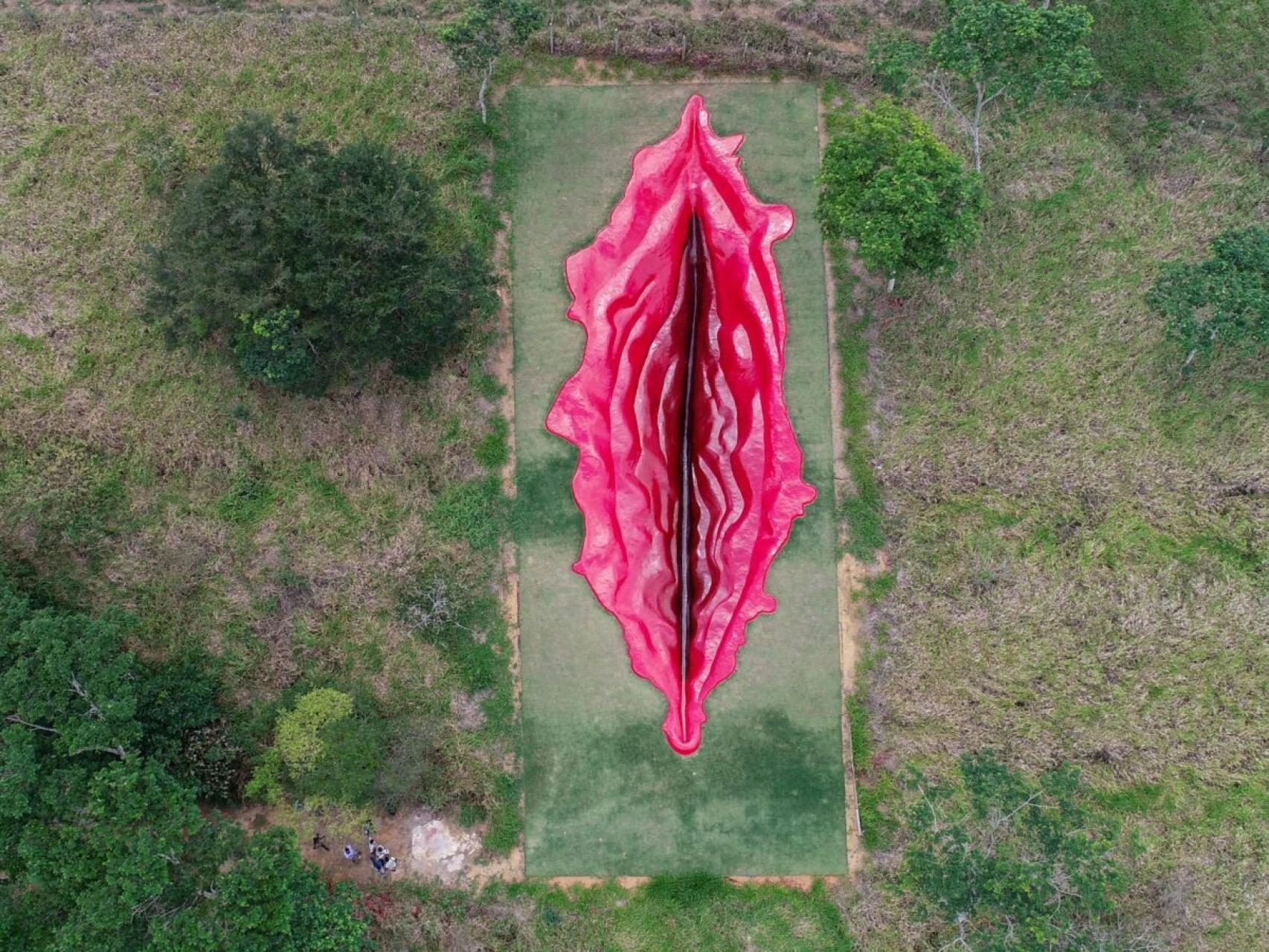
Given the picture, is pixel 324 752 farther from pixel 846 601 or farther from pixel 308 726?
pixel 846 601

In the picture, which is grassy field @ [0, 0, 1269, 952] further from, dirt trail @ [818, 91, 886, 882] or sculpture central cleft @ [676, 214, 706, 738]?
sculpture central cleft @ [676, 214, 706, 738]

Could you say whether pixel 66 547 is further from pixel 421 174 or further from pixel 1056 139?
pixel 1056 139

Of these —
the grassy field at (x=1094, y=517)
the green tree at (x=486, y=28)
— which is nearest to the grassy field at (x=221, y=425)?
the green tree at (x=486, y=28)

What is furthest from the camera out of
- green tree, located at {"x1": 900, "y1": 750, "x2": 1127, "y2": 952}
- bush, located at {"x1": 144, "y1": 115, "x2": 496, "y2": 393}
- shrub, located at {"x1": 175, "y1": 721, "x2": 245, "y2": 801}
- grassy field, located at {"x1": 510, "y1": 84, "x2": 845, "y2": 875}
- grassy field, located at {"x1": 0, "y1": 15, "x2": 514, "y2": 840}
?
grassy field, located at {"x1": 0, "y1": 15, "x2": 514, "y2": 840}

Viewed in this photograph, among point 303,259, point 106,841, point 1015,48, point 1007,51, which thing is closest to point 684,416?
point 303,259

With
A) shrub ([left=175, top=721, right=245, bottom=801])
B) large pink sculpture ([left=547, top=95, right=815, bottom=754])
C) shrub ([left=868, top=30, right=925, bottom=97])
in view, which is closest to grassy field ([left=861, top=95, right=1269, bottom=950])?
shrub ([left=868, top=30, right=925, bottom=97])

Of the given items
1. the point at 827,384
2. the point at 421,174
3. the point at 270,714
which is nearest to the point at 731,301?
the point at 827,384

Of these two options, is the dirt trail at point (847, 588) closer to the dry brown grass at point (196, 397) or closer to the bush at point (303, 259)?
the dry brown grass at point (196, 397)
